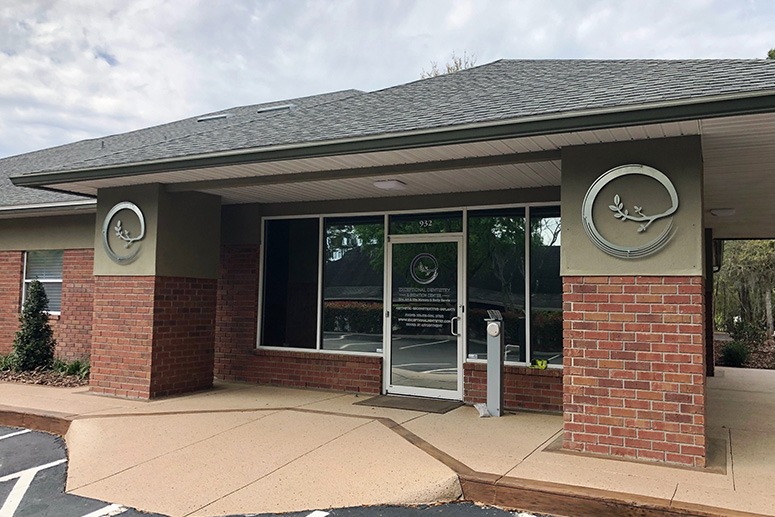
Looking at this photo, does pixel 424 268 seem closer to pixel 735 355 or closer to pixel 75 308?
pixel 75 308

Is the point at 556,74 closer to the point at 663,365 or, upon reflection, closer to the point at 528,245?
the point at 528,245

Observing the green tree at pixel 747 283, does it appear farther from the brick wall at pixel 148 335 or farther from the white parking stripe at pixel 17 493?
the white parking stripe at pixel 17 493

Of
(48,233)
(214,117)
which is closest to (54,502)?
(48,233)

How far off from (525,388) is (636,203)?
3.10 m

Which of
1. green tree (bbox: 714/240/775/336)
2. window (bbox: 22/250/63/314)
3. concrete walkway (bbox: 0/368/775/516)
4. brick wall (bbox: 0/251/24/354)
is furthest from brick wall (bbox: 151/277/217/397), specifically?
green tree (bbox: 714/240/775/336)

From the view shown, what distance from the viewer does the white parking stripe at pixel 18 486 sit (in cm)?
451

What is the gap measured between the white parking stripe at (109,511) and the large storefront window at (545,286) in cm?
502

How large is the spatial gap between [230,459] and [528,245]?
446 cm

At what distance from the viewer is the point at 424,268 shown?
8.52 metres

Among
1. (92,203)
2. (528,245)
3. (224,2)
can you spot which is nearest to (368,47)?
(224,2)

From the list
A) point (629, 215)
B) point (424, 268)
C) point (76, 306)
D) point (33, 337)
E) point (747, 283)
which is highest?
point (629, 215)

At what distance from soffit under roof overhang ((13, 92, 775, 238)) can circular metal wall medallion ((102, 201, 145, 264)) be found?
35 centimetres

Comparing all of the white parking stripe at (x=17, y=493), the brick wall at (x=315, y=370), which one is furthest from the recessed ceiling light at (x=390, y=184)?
the white parking stripe at (x=17, y=493)

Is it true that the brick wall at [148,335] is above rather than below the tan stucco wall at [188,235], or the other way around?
below
